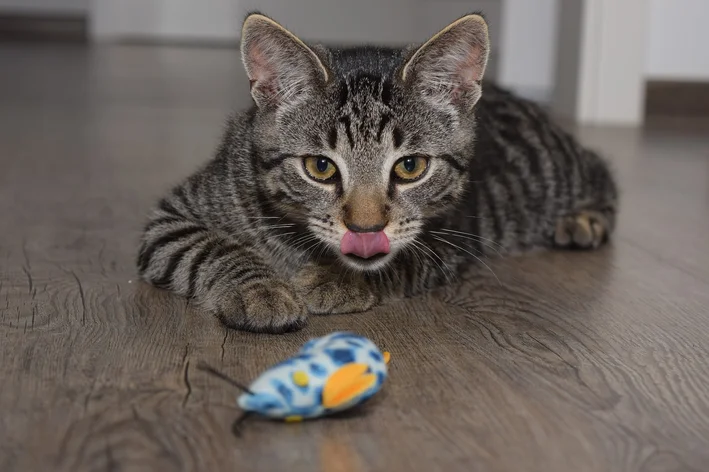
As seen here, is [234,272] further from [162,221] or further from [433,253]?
[433,253]

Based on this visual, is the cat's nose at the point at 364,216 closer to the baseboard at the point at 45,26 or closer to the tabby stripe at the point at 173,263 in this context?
the tabby stripe at the point at 173,263

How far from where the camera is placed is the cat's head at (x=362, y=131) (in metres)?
2.22

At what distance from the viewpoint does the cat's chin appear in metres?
2.24

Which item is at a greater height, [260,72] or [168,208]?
[260,72]

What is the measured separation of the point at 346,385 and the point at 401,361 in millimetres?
388

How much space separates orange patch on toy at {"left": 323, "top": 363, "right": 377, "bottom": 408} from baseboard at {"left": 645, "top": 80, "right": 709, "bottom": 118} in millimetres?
5190

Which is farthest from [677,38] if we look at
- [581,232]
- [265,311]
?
[265,311]

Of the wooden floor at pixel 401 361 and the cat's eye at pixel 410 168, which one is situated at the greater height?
the cat's eye at pixel 410 168

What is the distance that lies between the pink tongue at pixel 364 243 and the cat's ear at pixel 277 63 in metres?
0.35

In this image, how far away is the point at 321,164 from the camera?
2271mm

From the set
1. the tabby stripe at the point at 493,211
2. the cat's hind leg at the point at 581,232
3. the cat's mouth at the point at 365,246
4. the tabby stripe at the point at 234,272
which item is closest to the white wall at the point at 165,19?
the cat's hind leg at the point at 581,232

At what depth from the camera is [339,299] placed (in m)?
2.30

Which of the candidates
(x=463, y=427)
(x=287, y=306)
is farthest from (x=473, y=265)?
(x=463, y=427)

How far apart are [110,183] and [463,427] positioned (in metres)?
2.68
